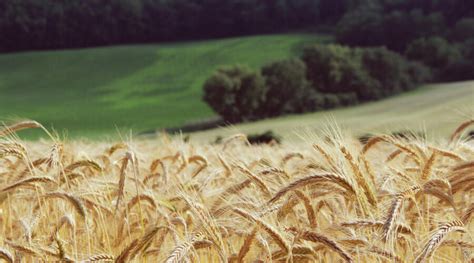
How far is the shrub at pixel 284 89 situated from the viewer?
50.7 m

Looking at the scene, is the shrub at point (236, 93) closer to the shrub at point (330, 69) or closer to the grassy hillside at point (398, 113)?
the grassy hillside at point (398, 113)

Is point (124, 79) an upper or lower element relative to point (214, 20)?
lower

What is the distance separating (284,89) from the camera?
50656 millimetres

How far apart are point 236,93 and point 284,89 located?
3.48 m

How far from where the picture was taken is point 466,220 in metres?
2.55

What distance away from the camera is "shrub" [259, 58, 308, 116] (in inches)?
1994

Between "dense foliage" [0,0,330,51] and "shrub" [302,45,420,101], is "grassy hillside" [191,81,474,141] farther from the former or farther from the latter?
"dense foliage" [0,0,330,51]

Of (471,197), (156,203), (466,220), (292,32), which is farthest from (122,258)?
(292,32)

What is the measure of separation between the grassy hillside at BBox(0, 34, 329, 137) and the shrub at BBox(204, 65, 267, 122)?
4307 millimetres

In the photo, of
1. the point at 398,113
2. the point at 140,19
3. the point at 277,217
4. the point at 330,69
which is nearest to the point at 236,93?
the point at 330,69

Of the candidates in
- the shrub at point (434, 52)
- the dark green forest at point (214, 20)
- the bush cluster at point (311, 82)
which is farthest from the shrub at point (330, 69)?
the dark green forest at point (214, 20)

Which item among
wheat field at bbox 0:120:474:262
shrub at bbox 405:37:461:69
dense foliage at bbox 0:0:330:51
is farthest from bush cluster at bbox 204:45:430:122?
wheat field at bbox 0:120:474:262

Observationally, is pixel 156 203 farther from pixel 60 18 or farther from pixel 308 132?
pixel 60 18

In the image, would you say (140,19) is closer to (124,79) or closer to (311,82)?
(124,79)
